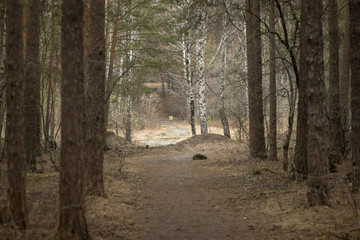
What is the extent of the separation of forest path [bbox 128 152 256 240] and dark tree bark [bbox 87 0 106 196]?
1.22 m

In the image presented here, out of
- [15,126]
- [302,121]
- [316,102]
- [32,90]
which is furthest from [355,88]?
[32,90]

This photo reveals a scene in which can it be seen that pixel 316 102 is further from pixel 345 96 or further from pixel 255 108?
pixel 255 108

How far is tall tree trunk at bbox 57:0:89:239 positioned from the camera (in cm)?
506

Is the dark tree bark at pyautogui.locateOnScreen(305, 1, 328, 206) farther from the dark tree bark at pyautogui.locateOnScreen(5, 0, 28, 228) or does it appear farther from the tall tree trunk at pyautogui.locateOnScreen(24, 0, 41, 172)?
the tall tree trunk at pyautogui.locateOnScreen(24, 0, 41, 172)

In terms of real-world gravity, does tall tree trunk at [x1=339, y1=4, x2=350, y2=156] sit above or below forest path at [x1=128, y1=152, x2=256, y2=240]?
above

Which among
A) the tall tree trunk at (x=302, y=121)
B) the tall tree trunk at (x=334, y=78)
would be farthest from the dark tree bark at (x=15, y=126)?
the tall tree trunk at (x=334, y=78)

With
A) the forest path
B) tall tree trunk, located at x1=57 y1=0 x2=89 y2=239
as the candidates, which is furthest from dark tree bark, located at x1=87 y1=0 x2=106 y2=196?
tall tree trunk, located at x1=57 y1=0 x2=89 y2=239

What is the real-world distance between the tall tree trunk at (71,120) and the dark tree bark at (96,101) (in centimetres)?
295

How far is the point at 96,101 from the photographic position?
813 cm

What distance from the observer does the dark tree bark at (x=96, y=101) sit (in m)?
8.12

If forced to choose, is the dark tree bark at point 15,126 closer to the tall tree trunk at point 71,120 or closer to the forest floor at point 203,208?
the forest floor at point 203,208

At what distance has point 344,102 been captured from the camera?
12961mm

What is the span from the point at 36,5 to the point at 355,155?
965 centimetres

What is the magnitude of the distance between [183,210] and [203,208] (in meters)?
0.46
